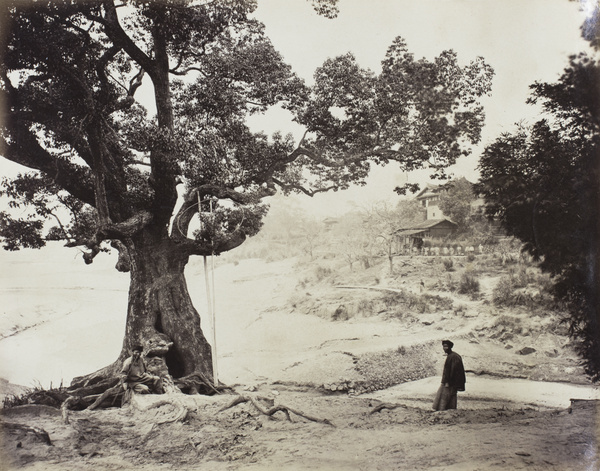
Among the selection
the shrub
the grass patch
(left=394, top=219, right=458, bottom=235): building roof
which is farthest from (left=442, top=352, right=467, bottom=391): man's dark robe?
(left=394, top=219, right=458, bottom=235): building roof

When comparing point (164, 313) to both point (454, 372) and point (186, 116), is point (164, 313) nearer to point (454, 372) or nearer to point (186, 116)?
point (186, 116)

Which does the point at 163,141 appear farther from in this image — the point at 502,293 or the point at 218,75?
the point at 502,293

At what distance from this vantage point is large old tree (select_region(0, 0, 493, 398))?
620cm

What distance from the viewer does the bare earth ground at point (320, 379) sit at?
470cm

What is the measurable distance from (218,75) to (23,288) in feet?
17.8

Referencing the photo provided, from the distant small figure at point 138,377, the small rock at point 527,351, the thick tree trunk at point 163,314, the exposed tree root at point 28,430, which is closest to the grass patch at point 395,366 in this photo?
the small rock at point 527,351

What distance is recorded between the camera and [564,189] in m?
5.86

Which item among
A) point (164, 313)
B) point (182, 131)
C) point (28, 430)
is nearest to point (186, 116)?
point (182, 131)

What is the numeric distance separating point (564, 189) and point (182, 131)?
5467mm

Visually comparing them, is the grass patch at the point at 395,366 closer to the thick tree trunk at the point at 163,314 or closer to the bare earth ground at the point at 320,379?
the bare earth ground at the point at 320,379

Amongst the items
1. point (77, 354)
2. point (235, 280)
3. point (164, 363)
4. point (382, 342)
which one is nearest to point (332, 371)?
point (382, 342)

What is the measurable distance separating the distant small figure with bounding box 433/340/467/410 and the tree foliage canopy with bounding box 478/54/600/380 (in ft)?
5.79

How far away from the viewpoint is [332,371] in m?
7.19

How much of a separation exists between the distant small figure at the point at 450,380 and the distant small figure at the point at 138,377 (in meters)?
3.81
